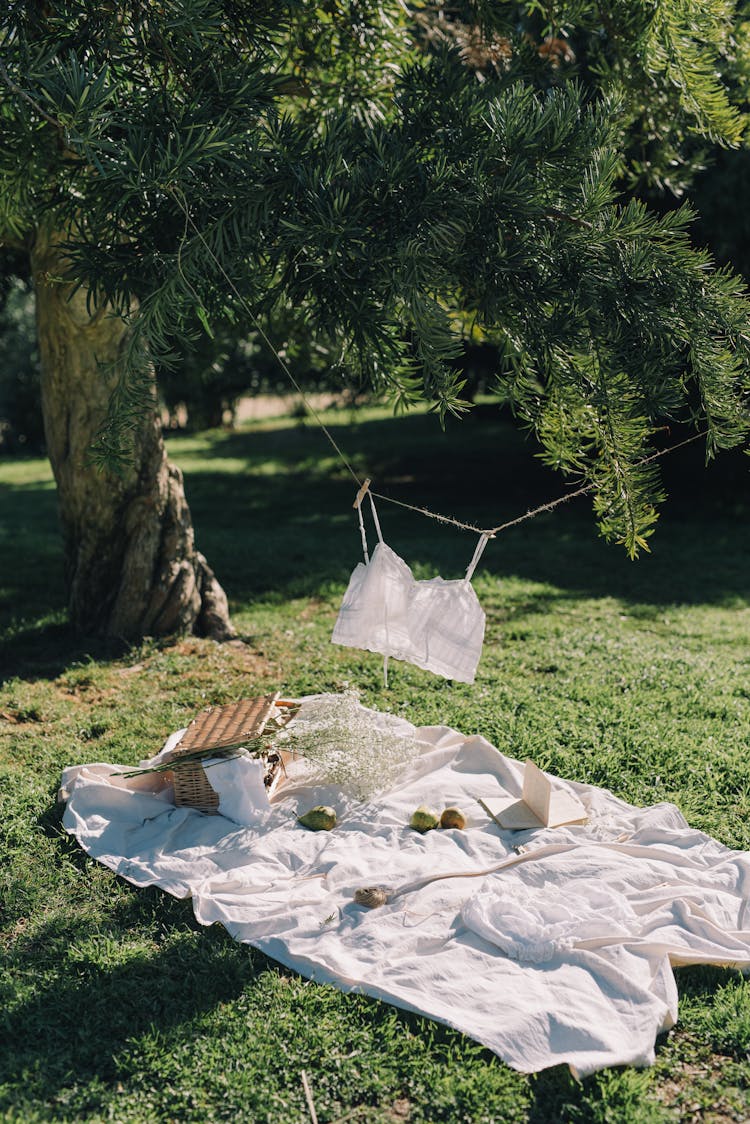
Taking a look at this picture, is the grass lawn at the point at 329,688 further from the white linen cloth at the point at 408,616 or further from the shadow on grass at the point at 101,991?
the white linen cloth at the point at 408,616

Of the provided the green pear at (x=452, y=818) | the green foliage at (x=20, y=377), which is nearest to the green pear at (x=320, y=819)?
the green pear at (x=452, y=818)

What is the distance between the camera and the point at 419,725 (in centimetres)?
562

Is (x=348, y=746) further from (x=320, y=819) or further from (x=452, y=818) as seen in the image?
(x=452, y=818)

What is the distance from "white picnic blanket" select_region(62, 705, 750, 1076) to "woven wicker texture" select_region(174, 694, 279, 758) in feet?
1.01

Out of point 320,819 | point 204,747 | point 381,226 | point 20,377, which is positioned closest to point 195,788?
point 204,747

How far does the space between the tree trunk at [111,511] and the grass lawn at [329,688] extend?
32 centimetres

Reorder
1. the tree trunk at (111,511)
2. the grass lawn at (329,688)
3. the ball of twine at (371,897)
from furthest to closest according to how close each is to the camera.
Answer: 1. the tree trunk at (111,511)
2. the ball of twine at (371,897)
3. the grass lawn at (329,688)

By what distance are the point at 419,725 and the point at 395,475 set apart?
33.6 ft

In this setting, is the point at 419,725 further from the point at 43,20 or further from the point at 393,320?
the point at 43,20

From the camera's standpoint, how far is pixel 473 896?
3.75 metres

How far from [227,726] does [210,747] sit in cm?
24

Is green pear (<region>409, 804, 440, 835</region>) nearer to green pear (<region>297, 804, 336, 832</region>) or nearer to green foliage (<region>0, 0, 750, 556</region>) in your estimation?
green pear (<region>297, 804, 336, 832</region>)

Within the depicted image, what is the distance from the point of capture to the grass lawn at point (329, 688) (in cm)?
296

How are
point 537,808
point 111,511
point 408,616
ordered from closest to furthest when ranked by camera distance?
point 408,616 → point 537,808 → point 111,511
